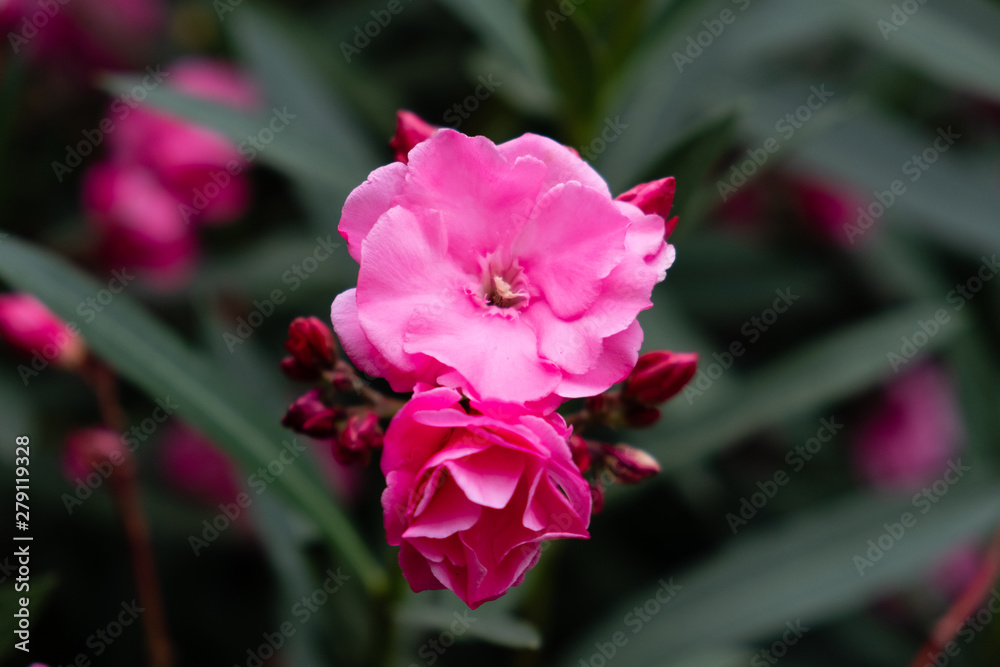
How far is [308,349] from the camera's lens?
855mm

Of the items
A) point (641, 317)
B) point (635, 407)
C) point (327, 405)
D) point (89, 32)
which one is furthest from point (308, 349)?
point (89, 32)

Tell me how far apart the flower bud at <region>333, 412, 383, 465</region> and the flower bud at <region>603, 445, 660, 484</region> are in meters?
0.25

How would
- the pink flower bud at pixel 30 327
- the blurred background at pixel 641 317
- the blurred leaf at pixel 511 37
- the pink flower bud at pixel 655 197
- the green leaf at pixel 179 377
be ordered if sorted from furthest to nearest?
the blurred leaf at pixel 511 37 < the blurred background at pixel 641 317 < the pink flower bud at pixel 30 327 < the green leaf at pixel 179 377 < the pink flower bud at pixel 655 197

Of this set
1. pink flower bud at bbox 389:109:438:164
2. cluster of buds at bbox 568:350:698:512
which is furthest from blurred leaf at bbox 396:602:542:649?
pink flower bud at bbox 389:109:438:164

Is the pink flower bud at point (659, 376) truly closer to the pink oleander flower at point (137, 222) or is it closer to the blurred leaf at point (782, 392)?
the blurred leaf at point (782, 392)

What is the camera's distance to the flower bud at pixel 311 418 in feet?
2.77

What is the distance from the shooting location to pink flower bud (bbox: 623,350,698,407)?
0.85m

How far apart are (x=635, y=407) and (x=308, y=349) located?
1.18 feet

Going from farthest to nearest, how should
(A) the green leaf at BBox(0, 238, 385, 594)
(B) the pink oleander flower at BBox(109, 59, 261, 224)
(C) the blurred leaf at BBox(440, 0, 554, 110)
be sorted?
(B) the pink oleander flower at BBox(109, 59, 261, 224)
(C) the blurred leaf at BBox(440, 0, 554, 110)
(A) the green leaf at BBox(0, 238, 385, 594)

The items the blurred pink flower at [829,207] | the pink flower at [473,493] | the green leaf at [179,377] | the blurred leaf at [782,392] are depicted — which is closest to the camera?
the pink flower at [473,493]

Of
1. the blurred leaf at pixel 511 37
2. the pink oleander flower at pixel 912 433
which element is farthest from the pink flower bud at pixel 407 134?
the pink oleander flower at pixel 912 433

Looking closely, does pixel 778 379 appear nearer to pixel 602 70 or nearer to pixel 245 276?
pixel 602 70

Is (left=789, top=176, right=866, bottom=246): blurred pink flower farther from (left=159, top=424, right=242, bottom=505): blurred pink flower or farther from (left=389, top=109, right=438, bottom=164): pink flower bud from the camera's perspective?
(left=159, top=424, right=242, bottom=505): blurred pink flower

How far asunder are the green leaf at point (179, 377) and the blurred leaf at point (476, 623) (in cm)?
5
